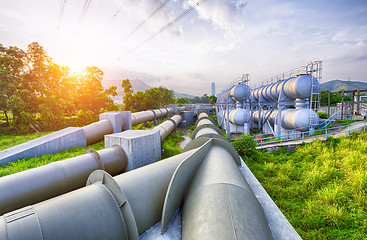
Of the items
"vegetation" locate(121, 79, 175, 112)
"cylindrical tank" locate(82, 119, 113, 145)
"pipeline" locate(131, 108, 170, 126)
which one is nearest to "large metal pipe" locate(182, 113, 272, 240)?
"cylindrical tank" locate(82, 119, 113, 145)

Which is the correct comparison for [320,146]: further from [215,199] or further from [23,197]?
[23,197]

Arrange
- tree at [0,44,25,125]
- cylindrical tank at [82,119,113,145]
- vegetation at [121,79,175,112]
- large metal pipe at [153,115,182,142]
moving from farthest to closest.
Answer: vegetation at [121,79,175,112] → tree at [0,44,25,125] → large metal pipe at [153,115,182,142] → cylindrical tank at [82,119,113,145]

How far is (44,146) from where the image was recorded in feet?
32.8

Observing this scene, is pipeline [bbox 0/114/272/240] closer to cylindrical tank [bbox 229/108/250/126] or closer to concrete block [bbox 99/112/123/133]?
concrete block [bbox 99/112/123/133]

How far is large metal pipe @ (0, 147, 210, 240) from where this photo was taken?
2291mm

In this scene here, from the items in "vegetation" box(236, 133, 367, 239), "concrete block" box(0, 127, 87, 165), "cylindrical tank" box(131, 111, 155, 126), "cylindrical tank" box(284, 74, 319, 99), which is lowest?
"vegetation" box(236, 133, 367, 239)

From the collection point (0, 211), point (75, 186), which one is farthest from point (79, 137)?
point (0, 211)

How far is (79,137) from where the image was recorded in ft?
38.2

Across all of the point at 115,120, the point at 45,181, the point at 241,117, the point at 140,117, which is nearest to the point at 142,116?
the point at 140,117

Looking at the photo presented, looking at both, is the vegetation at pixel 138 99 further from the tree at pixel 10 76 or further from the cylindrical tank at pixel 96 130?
the cylindrical tank at pixel 96 130

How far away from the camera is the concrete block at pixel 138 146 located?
757 centimetres

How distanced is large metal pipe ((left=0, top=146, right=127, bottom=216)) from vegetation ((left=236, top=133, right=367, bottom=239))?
749cm

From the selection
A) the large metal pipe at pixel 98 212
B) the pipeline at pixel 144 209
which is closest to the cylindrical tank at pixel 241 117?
the pipeline at pixel 144 209

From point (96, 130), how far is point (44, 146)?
3368 mm
